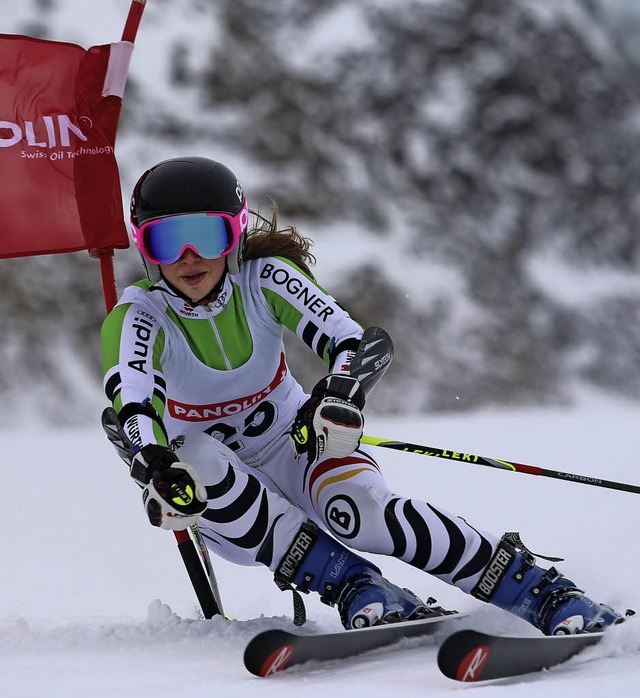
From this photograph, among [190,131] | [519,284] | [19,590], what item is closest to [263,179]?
[190,131]

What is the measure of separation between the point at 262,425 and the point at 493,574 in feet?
2.79

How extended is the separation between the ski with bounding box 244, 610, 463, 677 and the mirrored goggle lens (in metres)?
1.10

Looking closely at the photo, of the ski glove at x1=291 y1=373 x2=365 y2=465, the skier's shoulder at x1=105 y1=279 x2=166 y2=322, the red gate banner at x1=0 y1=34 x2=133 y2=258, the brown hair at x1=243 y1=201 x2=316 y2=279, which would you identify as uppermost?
the red gate banner at x1=0 y1=34 x2=133 y2=258

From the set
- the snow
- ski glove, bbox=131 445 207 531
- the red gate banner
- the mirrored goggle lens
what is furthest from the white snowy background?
the red gate banner

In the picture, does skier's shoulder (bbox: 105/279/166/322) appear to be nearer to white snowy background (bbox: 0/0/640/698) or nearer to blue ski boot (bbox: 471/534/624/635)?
white snowy background (bbox: 0/0/640/698)

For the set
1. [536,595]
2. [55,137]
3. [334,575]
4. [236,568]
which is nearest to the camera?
[536,595]

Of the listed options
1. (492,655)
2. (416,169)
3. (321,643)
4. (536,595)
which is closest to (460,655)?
(492,655)

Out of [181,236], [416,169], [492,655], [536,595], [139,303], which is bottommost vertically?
[492,655]

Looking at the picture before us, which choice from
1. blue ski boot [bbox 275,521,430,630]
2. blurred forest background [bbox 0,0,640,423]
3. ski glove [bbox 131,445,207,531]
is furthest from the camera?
blurred forest background [bbox 0,0,640,423]

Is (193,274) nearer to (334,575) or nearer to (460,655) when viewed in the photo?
(334,575)

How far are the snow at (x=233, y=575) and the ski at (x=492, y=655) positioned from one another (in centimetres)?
4

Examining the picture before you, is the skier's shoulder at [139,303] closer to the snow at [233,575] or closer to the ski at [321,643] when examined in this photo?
the snow at [233,575]

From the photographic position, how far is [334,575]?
2752 millimetres

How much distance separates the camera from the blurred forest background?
11.3 meters
